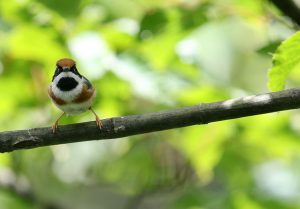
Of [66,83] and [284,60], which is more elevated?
[66,83]

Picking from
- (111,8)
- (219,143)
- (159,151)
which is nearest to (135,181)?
(159,151)

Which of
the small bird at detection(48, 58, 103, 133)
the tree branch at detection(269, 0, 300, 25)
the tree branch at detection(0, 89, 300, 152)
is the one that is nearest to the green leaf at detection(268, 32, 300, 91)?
the tree branch at detection(0, 89, 300, 152)

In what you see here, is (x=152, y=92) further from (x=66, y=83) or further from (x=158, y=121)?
(x=158, y=121)

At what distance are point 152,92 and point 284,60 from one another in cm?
116

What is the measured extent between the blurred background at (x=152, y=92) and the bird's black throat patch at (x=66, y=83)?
0.26 m

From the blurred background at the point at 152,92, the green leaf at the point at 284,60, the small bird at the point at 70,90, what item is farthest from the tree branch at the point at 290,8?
the small bird at the point at 70,90

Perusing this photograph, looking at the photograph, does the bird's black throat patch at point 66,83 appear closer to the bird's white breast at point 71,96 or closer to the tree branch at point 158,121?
the bird's white breast at point 71,96

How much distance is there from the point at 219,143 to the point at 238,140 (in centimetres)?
11

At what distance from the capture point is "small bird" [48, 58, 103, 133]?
2.20 meters

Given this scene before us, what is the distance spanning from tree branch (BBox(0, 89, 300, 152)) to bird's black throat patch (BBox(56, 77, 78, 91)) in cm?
45

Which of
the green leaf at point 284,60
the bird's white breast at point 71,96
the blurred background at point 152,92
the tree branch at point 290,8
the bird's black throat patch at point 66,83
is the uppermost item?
the blurred background at point 152,92

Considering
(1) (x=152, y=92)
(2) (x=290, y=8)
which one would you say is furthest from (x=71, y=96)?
(2) (x=290, y=8)

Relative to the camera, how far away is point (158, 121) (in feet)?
5.45

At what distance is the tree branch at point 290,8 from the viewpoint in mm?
1797
